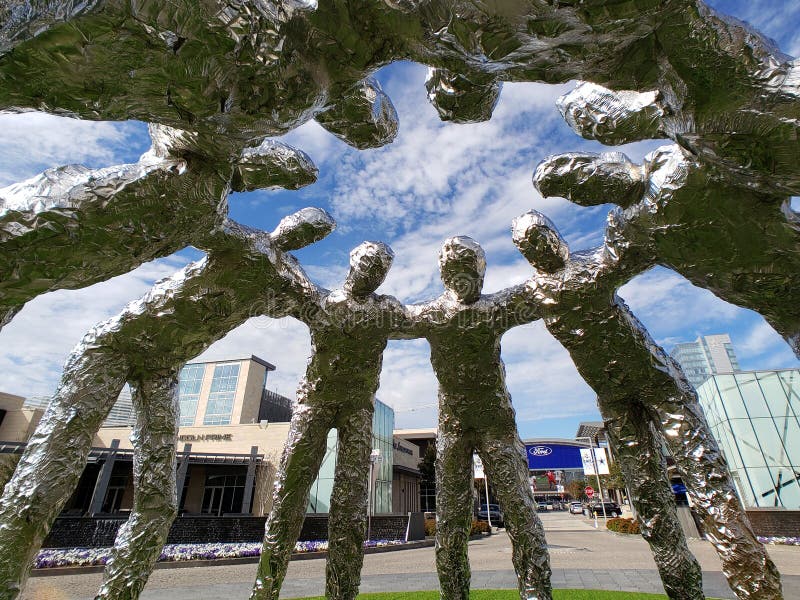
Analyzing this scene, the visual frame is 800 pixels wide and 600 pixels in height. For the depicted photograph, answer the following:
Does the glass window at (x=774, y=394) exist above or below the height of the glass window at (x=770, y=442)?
above

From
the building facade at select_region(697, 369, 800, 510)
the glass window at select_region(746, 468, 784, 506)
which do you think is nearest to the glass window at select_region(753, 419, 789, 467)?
the building facade at select_region(697, 369, 800, 510)

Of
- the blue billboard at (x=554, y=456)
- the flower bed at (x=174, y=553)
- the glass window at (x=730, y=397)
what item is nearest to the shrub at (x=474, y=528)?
the blue billboard at (x=554, y=456)

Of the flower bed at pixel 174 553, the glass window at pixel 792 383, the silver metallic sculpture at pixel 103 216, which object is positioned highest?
the glass window at pixel 792 383

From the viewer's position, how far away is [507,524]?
3.83 m

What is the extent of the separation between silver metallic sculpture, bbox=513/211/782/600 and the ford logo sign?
26412mm

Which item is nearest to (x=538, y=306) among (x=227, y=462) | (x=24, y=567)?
(x=24, y=567)

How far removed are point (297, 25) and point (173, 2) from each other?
41 cm

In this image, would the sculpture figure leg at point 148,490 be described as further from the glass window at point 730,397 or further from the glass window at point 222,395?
the glass window at point 222,395

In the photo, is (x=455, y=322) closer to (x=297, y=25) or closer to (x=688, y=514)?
(x=297, y=25)

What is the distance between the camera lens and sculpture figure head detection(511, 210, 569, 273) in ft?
12.0

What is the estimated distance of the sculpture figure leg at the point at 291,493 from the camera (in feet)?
11.5

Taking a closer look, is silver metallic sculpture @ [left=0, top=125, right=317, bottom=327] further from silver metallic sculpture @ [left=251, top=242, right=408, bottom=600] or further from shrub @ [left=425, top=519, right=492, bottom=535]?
shrub @ [left=425, top=519, right=492, bottom=535]

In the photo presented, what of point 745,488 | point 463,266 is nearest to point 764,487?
point 745,488

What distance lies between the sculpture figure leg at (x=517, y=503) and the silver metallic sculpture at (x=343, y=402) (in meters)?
1.03
